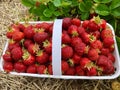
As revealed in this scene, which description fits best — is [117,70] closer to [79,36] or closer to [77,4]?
[79,36]

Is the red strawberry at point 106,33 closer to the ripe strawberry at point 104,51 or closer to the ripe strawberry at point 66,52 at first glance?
the ripe strawberry at point 104,51

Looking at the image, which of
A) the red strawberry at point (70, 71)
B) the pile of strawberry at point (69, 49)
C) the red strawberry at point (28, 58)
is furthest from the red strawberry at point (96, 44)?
the red strawberry at point (28, 58)

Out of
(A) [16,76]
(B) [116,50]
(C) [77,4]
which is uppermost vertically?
(C) [77,4]

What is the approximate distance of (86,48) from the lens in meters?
1.15

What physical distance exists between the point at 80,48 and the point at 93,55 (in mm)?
58

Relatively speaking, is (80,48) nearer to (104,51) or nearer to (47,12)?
(104,51)

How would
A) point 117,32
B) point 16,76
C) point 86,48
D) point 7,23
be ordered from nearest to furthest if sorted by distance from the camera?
point 86,48 < point 16,76 < point 117,32 < point 7,23

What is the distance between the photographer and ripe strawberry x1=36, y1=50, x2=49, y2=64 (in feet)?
3.81

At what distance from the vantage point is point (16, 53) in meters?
1.17

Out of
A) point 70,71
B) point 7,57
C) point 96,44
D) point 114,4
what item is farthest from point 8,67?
point 114,4

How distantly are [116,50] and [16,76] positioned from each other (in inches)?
17.7

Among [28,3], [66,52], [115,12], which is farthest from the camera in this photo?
[28,3]

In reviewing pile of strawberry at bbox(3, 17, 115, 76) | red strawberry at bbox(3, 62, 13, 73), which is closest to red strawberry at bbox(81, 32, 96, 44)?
pile of strawberry at bbox(3, 17, 115, 76)

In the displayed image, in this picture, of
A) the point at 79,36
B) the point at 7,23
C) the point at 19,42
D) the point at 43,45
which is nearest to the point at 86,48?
the point at 79,36
